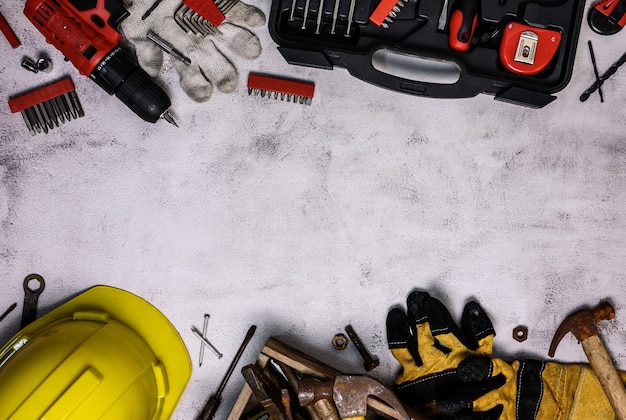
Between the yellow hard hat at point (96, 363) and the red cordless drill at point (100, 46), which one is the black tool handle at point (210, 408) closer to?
the yellow hard hat at point (96, 363)

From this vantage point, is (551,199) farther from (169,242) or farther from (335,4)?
(169,242)

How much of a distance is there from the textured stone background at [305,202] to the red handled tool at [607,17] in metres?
0.03

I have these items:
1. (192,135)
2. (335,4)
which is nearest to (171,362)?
(192,135)

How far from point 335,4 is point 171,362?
40.8 inches

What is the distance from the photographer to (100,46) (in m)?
1.36

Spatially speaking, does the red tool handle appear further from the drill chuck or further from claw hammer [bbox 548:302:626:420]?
claw hammer [bbox 548:302:626:420]

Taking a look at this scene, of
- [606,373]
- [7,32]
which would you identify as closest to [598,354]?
[606,373]

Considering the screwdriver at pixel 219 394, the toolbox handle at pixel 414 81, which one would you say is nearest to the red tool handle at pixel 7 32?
the toolbox handle at pixel 414 81

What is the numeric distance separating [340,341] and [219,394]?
0.36 m

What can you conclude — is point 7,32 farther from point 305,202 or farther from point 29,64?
point 305,202

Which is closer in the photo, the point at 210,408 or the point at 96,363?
the point at 96,363

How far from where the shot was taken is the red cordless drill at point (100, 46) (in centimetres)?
134

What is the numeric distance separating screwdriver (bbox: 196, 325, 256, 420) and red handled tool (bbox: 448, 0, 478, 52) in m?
0.91

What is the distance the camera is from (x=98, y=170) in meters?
1.52
